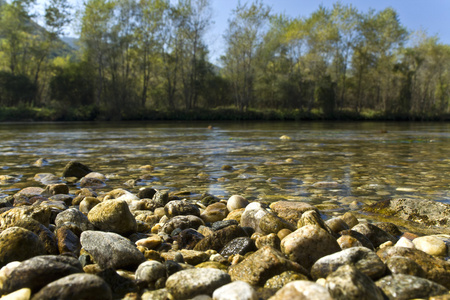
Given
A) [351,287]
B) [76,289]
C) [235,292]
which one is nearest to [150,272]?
[76,289]

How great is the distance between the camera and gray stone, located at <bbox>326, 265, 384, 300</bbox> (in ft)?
5.86

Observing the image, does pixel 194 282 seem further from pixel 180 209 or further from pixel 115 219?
pixel 180 209

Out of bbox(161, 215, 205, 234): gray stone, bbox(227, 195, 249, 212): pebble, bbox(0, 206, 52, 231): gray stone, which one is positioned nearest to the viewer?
bbox(0, 206, 52, 231): gray stone

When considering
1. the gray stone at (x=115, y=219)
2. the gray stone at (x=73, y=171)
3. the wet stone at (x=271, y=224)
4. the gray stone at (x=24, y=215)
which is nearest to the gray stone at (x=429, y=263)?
the wet stone at (x=271, y=224)

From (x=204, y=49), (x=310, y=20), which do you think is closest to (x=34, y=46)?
(x=204, y=49)

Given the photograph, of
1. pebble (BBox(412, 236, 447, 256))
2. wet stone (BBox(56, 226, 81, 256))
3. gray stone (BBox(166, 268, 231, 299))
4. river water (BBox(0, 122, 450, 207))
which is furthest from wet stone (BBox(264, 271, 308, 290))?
river water (BBox(0, 122, 450, 207))

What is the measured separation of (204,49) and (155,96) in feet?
30.7

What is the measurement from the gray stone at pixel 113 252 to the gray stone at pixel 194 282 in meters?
0.42

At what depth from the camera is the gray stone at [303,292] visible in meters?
1.77

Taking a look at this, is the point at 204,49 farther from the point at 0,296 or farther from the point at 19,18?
the point at 0,296

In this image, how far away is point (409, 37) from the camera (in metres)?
46.9

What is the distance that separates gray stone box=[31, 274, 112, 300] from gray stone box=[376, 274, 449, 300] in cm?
152

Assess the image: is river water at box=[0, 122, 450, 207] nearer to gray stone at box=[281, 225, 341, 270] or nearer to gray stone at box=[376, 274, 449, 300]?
gray stone at box=[281, 225, 341, 270]

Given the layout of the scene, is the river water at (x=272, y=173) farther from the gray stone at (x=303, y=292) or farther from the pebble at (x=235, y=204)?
the gray stone at (x=303, y=292)
